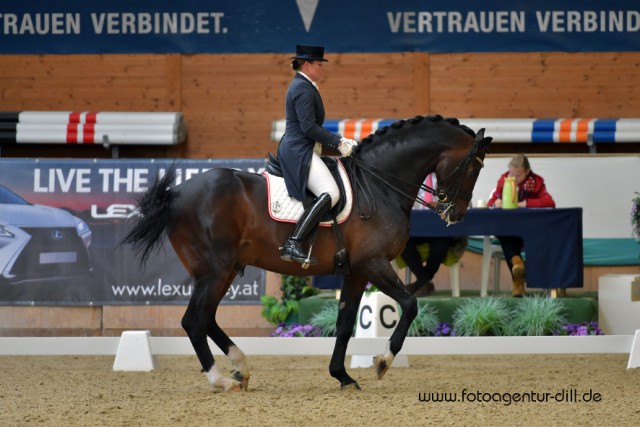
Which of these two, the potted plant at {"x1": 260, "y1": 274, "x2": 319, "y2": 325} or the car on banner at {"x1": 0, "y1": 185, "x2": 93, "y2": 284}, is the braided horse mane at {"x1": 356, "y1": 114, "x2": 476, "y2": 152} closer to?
the potted plant at {"x1": 260, "y1": 274, "x2": 319, "y2": 325}

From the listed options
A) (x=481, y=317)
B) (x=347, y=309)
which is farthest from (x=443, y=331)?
(x=347, y=309)

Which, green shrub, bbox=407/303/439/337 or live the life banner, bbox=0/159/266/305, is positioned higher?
live the life banner, bbox=0/159/266/305

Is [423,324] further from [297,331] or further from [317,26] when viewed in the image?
[317,26]

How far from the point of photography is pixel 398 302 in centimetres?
687

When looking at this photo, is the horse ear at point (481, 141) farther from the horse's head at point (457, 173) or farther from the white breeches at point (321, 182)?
the white breeches at point (321, 182)

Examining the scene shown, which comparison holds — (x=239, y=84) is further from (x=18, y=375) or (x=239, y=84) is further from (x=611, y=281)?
(x=18, y=375)

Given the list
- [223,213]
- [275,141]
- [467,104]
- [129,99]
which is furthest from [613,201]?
[223,213]

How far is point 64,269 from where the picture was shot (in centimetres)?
1165

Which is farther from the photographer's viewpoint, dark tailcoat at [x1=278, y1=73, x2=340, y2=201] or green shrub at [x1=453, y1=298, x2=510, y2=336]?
green shrub at [x1=453, y1=298, x2=510, y2=336]

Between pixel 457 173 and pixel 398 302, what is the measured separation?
0.98 m

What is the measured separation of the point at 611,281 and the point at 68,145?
769 cm

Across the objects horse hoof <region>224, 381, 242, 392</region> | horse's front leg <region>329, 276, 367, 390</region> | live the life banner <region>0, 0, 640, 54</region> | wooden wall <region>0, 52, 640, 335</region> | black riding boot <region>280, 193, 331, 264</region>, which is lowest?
horse hoof <region>224, 381, 242, 392</region>
